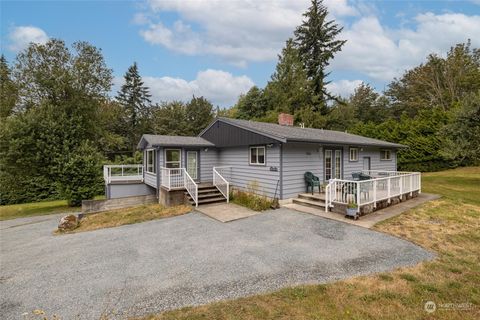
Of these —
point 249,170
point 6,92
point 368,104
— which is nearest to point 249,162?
point 249,170

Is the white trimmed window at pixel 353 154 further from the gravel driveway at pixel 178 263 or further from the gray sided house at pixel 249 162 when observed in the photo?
the gravel driveway at pixel 178 263

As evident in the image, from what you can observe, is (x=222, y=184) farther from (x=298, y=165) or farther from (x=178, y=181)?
(x=298, y=165)

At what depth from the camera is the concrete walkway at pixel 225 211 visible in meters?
8.20

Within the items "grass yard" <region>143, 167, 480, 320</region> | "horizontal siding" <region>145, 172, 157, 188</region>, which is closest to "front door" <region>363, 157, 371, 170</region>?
"grass yard" <region>143, 167, 480, 320</region>

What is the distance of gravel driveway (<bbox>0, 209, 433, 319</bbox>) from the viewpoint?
12.2 feet

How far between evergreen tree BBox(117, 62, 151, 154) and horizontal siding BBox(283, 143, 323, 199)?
31.3 meters

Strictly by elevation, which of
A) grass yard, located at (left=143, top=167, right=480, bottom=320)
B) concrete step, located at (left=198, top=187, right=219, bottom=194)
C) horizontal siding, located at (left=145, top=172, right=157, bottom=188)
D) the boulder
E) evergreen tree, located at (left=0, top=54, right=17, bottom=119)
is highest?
evergreen tree, located at (left=0, top=54, right=17, bottom=119)

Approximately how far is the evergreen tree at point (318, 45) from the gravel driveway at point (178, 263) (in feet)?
77.3

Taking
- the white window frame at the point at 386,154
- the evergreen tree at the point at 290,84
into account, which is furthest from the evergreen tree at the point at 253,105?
the white window frame at the point at 386,154

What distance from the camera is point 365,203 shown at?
25.4 ft

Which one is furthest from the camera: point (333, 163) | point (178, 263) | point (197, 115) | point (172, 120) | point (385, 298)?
point (197, 115)

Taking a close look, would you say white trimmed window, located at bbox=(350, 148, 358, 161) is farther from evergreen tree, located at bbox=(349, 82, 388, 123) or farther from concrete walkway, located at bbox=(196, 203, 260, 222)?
evergreen tree, located at bbox=(349, 82, 388, 123)

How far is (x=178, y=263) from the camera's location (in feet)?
16.1

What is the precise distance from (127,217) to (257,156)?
236 inches
